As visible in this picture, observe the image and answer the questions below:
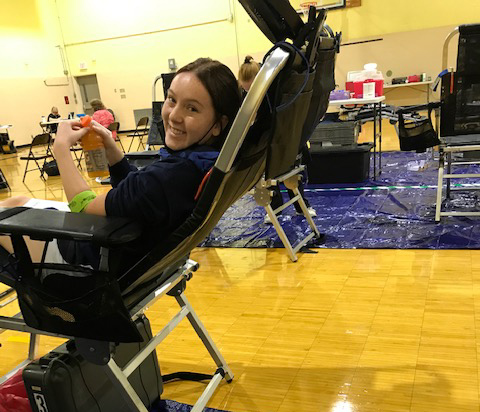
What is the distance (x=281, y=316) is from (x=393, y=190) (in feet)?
7.16

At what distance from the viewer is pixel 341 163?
13.3 ft

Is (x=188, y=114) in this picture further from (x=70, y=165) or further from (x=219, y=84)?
(x=70, y=165)

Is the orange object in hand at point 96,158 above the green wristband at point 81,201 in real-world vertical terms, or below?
above

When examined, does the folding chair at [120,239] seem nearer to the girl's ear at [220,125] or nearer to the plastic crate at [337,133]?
the girl's ear at [220,125]

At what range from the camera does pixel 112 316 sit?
974mm

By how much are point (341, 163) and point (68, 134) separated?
129 inches

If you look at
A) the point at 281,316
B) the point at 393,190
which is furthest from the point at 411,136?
the point at 281,316

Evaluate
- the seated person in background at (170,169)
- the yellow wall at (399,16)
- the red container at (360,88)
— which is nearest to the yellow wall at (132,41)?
the yellow wall at (399,16)

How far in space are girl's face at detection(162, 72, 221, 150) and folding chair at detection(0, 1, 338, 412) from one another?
170 mm

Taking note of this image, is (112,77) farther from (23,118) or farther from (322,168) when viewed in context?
(322,168)

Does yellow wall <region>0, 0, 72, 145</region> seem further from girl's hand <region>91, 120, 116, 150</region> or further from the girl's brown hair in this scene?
the girl's brown hair

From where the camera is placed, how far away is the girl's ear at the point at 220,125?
3.75 ft

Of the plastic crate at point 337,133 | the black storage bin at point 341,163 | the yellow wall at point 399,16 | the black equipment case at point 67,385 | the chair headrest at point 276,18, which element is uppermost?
the yellow wall at point 399,16

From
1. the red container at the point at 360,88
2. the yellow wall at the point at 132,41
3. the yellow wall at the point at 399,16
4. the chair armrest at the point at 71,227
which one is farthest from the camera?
the yellow wall at the point at 132,41
